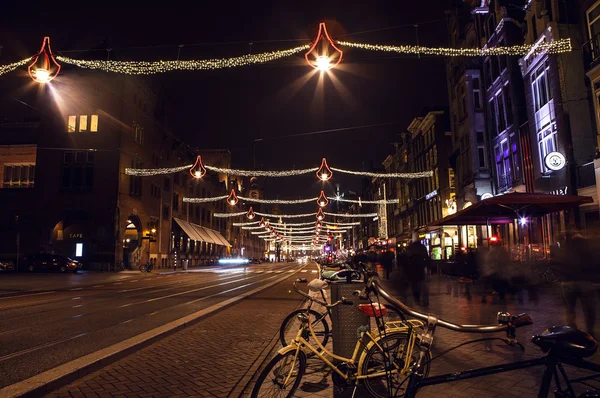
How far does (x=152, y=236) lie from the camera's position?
44.3 m

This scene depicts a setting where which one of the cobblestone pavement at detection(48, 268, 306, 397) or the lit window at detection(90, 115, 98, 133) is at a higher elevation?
the lit window at detection(90, 115, 98, 133)

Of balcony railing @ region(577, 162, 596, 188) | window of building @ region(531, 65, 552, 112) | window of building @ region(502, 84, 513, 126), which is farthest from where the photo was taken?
window of building @ region(502, 84, 513, 126)

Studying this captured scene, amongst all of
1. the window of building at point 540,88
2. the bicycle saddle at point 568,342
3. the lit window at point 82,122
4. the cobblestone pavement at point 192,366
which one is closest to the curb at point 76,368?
the cobblestone pavement at point 192,366

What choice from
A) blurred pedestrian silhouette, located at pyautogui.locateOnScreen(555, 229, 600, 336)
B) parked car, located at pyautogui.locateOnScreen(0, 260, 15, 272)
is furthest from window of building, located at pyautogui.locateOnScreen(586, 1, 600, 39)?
parked car, located at pyautogui.locateOnScreen(0, 260, 15, 272)

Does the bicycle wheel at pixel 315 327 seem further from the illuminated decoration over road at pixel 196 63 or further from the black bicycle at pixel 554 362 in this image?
the illuminated decoration over road at pixel 196 63

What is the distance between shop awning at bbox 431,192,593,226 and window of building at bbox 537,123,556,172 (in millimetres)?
6283

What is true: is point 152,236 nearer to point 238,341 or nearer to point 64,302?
point 64,302

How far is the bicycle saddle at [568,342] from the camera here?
2.77 m

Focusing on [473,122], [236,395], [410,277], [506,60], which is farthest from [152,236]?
[236,395]

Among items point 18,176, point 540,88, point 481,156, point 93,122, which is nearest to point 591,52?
point 540,88

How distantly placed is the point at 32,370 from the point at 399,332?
5088 mm

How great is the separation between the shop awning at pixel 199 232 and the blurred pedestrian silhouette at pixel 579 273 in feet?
160

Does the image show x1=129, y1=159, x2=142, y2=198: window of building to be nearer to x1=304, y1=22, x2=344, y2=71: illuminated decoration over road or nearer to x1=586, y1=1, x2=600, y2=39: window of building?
x1=304, y1=22, x2=344, y2=71: illuminated decoration over road

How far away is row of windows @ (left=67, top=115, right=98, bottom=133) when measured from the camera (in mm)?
39531
